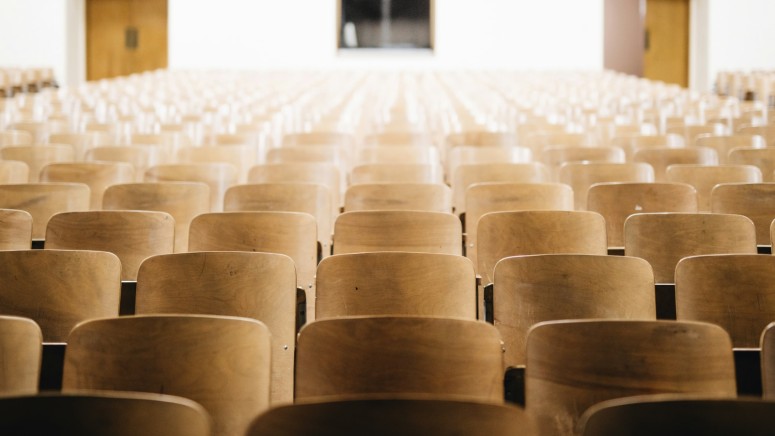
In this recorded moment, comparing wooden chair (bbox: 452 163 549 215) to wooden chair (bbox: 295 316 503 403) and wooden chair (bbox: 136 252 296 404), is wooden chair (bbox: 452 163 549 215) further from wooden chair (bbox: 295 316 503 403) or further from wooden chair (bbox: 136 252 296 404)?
wooden chair (bbox: 295 316 503 403)

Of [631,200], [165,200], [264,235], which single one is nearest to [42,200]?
[165,200]

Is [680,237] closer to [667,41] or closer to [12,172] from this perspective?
[12,172]

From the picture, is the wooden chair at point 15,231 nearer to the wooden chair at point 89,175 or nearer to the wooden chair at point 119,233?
the wooden chair at point 119,233

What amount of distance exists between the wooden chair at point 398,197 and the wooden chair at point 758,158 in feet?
5.89

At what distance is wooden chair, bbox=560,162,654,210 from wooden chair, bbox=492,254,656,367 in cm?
168

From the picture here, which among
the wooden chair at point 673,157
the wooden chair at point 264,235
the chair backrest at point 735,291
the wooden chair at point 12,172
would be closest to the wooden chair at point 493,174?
the wooden chair at point 673,157

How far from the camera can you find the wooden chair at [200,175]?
153 inches

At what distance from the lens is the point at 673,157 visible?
14.3 ft

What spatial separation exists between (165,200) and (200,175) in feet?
1.84

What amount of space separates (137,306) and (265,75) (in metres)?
12.9

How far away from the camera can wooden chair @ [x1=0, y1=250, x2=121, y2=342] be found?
2.27 meters

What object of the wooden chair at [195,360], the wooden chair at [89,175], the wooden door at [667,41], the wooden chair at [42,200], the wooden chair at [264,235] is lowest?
the wooden chair at [195,360]

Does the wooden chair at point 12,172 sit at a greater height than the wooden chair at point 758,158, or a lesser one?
lesser

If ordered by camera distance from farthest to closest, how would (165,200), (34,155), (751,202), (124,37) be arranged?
(124,37) < (34,155) < (165,200) < (751,202)
